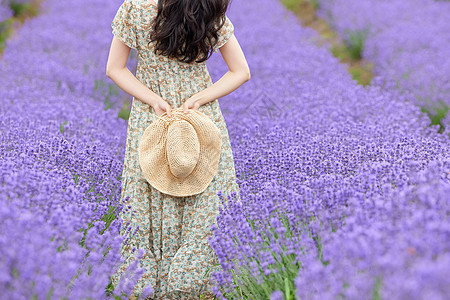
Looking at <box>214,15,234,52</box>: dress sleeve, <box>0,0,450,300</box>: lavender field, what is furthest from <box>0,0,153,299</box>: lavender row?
<box>214,15,234,52</box>: dress sleeve

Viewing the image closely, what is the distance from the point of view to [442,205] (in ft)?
6.22

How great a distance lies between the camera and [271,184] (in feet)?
8.36

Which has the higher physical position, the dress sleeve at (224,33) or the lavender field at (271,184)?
the dress sleeve at (224,33)

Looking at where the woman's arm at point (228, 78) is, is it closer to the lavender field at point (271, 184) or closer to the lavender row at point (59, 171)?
the lavender field at point (271, 184)

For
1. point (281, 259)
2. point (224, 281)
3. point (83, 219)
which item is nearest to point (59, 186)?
point (83, 219)

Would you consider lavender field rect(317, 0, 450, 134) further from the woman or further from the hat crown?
the hat crown

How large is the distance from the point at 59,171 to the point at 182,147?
0.63 meters

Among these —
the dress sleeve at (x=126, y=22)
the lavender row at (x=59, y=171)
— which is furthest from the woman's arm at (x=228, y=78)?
the lavender row at (x=59, y=171)

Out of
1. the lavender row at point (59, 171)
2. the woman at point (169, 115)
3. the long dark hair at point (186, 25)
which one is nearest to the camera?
the lavender row at point (59, 171)

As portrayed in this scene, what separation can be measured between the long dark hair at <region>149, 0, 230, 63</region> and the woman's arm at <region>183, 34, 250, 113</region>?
0.12 metres

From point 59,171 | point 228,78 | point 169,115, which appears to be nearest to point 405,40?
point 228,78

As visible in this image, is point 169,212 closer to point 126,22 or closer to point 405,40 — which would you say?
point 126,22

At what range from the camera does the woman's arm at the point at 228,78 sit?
269 centimetres

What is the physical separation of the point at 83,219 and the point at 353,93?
2.96 metres
